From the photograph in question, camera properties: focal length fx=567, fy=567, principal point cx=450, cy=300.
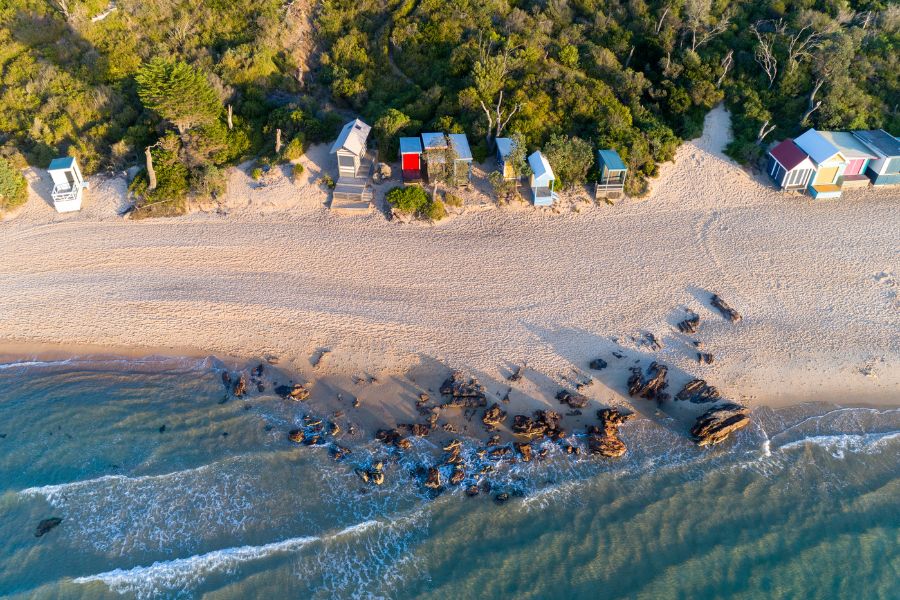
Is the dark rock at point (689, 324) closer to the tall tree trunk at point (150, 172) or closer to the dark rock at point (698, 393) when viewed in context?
the dark rock at point (698, 393)

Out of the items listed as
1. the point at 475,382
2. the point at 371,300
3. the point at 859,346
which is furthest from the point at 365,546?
the point at 859,346

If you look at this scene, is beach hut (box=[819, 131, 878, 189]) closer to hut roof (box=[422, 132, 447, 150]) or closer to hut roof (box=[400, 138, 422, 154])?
hut roof (box=[422, 132, 447, 150])

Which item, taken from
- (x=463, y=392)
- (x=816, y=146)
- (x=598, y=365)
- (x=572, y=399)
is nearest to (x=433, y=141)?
(x=463, y=392)

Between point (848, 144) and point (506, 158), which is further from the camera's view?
point (848, 144)

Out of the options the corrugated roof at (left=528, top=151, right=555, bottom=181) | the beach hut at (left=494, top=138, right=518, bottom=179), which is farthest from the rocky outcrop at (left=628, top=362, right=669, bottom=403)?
the beach hut at (left=494, top=138, right=518, bottom=179)

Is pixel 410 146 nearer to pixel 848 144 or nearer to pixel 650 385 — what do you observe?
pixel 650 385

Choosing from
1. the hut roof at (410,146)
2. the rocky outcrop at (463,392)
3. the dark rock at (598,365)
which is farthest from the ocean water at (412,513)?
the hut roof at (410,146)
